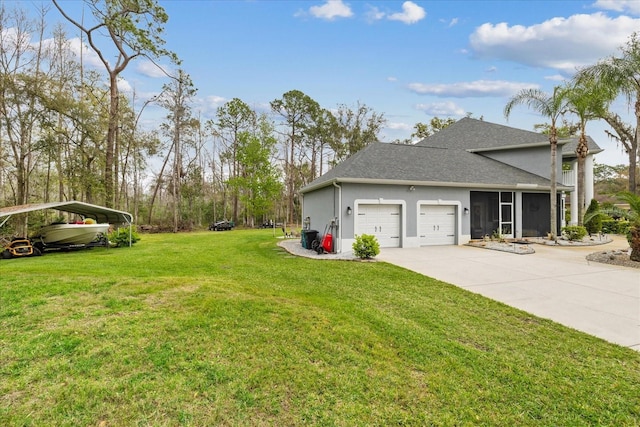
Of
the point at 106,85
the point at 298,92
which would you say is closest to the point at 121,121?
the point at 106,85

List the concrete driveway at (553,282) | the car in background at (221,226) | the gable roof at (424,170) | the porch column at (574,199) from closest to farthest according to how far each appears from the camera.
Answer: the concrete driveway at (553,282) → the gable roof at (424,170) → the porch column at (574,199) → the car in background at (221,226)

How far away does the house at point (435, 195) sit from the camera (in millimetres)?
11344

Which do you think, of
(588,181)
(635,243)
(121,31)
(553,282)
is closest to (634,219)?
(635,243)

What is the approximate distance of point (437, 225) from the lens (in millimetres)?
12641

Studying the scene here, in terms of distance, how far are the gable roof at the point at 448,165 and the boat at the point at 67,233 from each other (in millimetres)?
8884

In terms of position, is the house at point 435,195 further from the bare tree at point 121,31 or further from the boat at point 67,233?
the bare tree at point 121,31

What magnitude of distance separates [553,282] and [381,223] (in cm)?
596

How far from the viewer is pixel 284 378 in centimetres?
279

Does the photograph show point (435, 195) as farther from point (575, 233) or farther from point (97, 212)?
point (97, 212)

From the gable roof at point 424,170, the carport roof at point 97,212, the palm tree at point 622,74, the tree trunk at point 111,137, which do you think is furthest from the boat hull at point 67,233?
the palm tree at point 622,74

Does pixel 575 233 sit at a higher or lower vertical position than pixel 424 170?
lower

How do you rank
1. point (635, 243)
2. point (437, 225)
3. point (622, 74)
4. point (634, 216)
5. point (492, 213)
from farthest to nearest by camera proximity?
point (492, 213)
point (437, 225)
point (622, 74)
point (634, 216)
point (635, 243)

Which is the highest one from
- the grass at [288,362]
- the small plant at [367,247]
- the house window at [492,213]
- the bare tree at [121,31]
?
the bare tree at [121,31]

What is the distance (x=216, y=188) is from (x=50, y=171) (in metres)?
14.1
